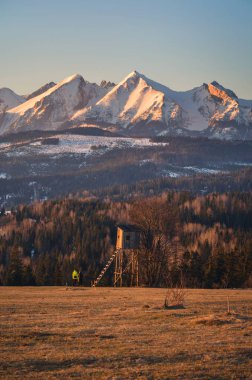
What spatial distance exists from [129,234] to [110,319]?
63.9 metres

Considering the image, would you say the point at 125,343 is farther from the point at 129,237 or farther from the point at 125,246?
the point at 125,246

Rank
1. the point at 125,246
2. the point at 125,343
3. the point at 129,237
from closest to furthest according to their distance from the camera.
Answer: the point at 125,343, the point at 129,237, the point at 125,246

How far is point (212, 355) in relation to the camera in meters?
23.7

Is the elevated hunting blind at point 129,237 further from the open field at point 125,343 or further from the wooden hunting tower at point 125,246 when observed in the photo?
the open field at point 125,343

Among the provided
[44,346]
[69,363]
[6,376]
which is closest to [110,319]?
[44,346]

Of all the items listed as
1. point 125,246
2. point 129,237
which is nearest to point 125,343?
point 129,237

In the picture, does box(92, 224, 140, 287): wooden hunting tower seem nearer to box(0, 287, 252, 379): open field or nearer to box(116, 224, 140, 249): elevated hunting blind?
box(116, 224, 140, 249): elevated hunting blind

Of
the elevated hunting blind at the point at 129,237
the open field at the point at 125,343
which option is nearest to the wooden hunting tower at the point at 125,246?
the elevated hunting blind at the point at 129,237

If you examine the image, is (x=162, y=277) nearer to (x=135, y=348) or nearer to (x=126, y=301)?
(x=126, y=301)

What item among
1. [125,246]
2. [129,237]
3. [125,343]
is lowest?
[125,246]

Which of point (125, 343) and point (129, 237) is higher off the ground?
point (125, 343)

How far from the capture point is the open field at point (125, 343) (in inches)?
850

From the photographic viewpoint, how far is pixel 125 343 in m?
26.1

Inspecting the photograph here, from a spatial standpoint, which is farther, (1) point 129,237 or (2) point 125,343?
(1) point 129,237
